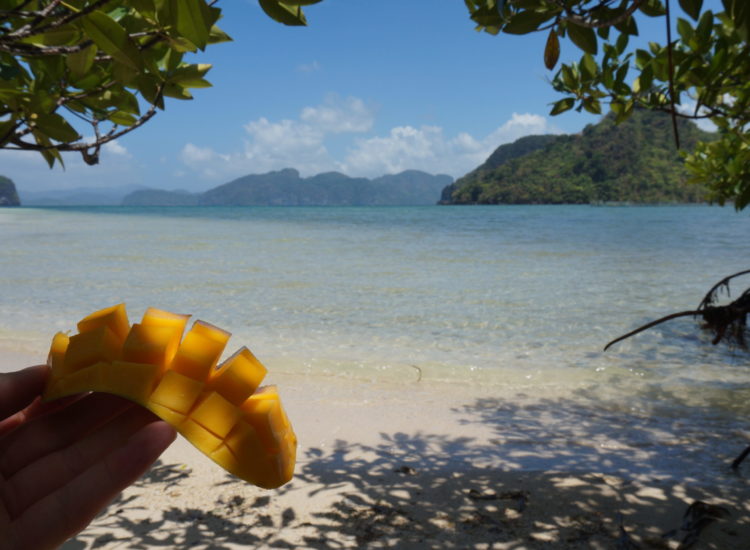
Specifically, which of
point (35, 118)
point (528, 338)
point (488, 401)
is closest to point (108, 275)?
point (528, 338)

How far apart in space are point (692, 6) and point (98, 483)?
1976 millimetres

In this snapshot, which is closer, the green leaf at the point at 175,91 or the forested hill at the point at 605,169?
the green leaf at the point at 175,91

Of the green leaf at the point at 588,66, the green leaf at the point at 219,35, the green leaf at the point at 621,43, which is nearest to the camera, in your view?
the green leaf at the point at 219,35

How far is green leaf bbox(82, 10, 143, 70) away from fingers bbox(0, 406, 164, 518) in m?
0.79

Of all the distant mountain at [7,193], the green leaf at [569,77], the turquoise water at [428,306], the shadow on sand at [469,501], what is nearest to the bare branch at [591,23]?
the green leaf at [569,77]

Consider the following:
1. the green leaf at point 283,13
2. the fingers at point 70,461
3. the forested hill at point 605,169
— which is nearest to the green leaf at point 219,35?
the green leaf at point 283,13

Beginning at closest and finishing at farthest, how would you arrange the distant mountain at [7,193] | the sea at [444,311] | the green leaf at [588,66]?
the green leaf at [588,66], the sea at [444,311], the distant mountain at [7,193]

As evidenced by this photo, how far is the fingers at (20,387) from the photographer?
1127mm

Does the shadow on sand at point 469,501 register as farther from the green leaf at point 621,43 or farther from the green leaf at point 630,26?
the green leaf at point 621,43

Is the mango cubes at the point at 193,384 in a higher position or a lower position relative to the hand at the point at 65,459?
higher

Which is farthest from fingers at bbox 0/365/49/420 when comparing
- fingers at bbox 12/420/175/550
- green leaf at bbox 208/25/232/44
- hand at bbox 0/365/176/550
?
green leaf at bbox 208/25/232/44

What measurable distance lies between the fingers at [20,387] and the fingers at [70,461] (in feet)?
0.57

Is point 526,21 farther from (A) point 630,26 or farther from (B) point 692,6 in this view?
(A) point 630,26


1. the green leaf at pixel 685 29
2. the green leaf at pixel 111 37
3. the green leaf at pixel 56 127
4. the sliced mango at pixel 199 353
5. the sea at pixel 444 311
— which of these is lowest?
the sea at pixel 444 311
